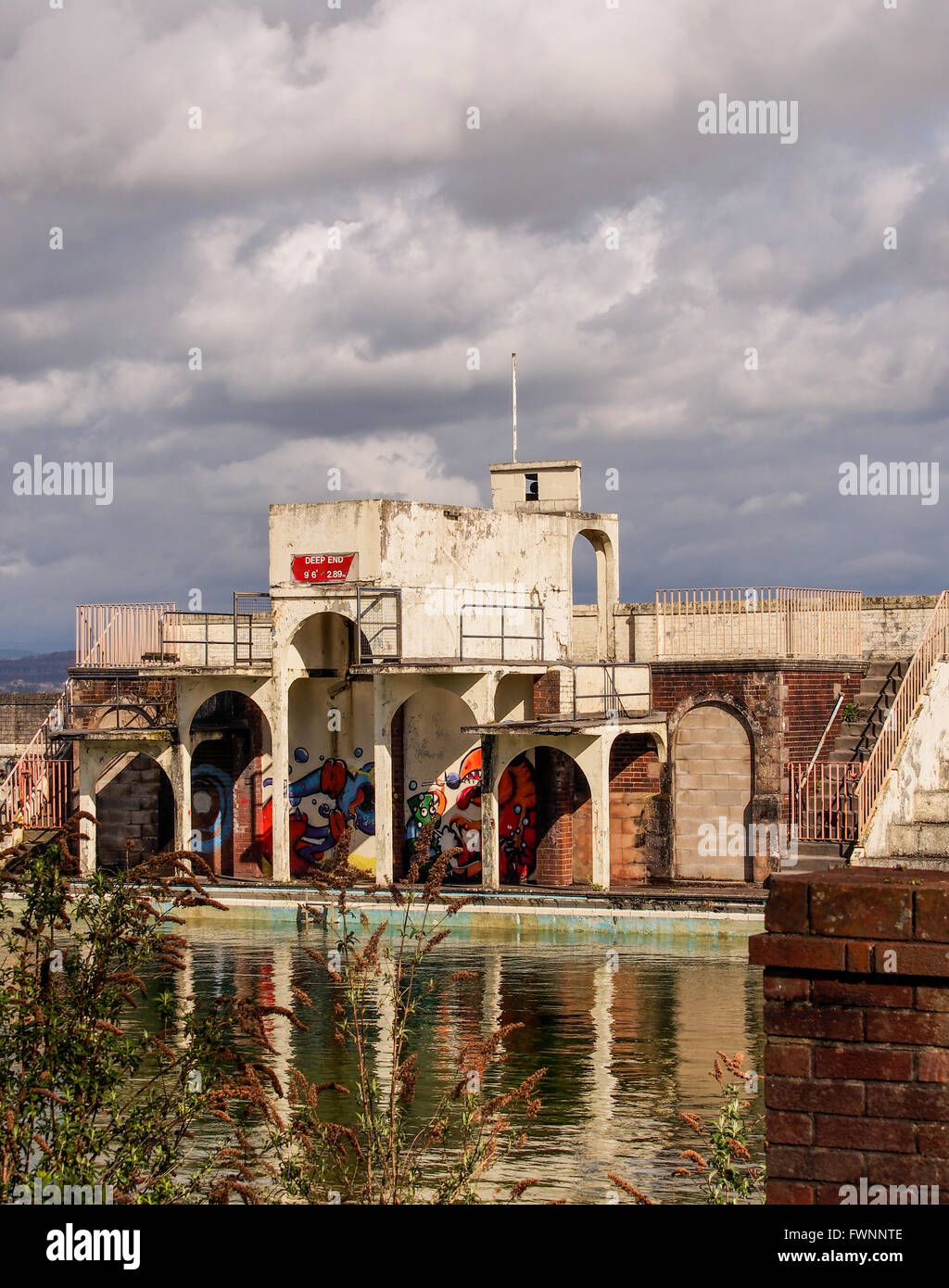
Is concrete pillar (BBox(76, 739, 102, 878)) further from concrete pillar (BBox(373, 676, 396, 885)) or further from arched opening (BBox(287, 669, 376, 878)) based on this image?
concrete pillar (BBox(373, 676, 396, 885))

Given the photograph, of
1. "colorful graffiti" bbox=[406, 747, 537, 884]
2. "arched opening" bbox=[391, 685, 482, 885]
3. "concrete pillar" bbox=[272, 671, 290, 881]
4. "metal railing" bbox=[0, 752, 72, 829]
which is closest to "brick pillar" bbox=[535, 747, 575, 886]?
"colorful graffiti" bbox=[406, 747, 537, 884]

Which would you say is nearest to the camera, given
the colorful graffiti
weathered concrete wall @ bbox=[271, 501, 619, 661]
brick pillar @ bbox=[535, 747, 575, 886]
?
weathered concrete wall @ bbox=[271, 501, 619, 661]

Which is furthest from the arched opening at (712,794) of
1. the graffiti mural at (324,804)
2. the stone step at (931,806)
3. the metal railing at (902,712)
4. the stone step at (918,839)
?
the graffiti mural at (324,804)

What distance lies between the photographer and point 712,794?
34250 mm

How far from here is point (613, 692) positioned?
109ft

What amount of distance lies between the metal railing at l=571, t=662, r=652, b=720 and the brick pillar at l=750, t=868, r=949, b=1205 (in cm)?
2779

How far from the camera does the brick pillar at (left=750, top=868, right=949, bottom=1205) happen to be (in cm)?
500

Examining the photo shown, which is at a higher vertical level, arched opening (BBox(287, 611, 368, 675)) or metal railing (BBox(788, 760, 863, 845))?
arched opening (BBox(287, 611, 368, 675))

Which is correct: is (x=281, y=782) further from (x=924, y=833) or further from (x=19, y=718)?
(x=19, y=718)

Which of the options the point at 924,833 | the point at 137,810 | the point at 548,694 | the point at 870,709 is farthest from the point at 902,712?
the point at 137,810

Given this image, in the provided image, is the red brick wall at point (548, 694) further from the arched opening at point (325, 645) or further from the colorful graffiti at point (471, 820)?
the arched opening at point (325, 645)

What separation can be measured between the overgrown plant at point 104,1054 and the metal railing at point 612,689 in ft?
80.0
